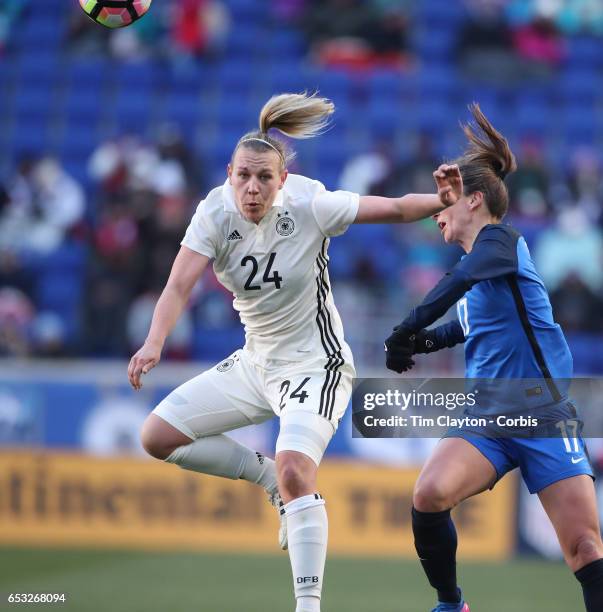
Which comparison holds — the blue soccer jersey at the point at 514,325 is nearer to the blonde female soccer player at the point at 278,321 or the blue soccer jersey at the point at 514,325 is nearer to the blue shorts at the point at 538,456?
the blue shorts at the point at 538,456

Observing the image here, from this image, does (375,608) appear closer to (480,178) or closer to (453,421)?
(453,421)

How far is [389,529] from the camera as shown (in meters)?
10.8

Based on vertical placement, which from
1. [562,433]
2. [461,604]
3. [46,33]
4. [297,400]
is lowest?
[461,604]

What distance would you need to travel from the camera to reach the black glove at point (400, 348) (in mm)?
5129

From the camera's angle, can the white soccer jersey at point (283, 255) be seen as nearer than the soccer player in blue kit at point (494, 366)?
No

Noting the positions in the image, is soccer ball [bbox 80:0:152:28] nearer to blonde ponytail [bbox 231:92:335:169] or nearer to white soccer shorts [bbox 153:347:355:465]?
blonde ponytail [bbox 231:92:335:169]

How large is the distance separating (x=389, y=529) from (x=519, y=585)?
1.72m

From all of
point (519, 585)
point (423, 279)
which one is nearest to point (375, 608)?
point (519, 585)

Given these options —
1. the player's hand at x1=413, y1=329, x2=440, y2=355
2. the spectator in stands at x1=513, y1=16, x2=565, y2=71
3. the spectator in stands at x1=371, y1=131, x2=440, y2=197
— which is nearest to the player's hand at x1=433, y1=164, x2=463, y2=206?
the player's hand at x1=413, y1=329, x2=440, y2=355

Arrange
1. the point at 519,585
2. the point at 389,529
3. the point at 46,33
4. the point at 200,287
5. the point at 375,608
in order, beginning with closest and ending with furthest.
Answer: the point at 375,608 < the point at 519,585 < the point at 389,529 < the point at 200,287 < the point at 46,33

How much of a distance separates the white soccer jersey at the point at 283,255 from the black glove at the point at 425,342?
50 centimetres

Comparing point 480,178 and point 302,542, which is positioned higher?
point 480,178

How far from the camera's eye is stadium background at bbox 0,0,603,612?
10586 millimetres

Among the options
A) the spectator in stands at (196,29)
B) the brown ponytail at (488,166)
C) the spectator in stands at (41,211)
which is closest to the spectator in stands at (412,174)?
the spectator in stands at (41,211)
